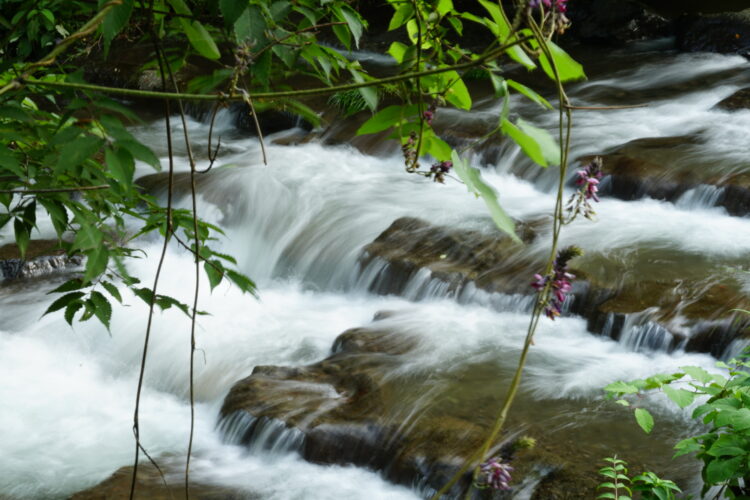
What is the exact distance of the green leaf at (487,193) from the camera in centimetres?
106

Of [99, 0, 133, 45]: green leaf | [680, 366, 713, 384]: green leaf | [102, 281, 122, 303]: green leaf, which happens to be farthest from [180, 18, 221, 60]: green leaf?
[680, 366, 713, 384]: green leaf

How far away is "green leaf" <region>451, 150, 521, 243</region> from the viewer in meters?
1.06

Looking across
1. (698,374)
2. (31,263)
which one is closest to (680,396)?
(698,374)

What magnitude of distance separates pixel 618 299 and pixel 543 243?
1065mm

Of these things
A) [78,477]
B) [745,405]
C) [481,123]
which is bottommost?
[78,477]

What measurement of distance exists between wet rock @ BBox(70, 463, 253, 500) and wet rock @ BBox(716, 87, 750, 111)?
709cm

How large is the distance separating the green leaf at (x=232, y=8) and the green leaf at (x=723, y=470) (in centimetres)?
190

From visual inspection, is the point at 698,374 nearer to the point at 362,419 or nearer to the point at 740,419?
the point at 740,419

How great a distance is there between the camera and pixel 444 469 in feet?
13.7

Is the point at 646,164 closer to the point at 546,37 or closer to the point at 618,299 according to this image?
the point at 618,299

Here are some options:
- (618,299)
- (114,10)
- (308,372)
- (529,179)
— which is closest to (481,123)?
(529,179)

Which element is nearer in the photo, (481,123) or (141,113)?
(481,123)

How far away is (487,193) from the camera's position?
1.11m

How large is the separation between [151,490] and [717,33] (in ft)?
35.2
